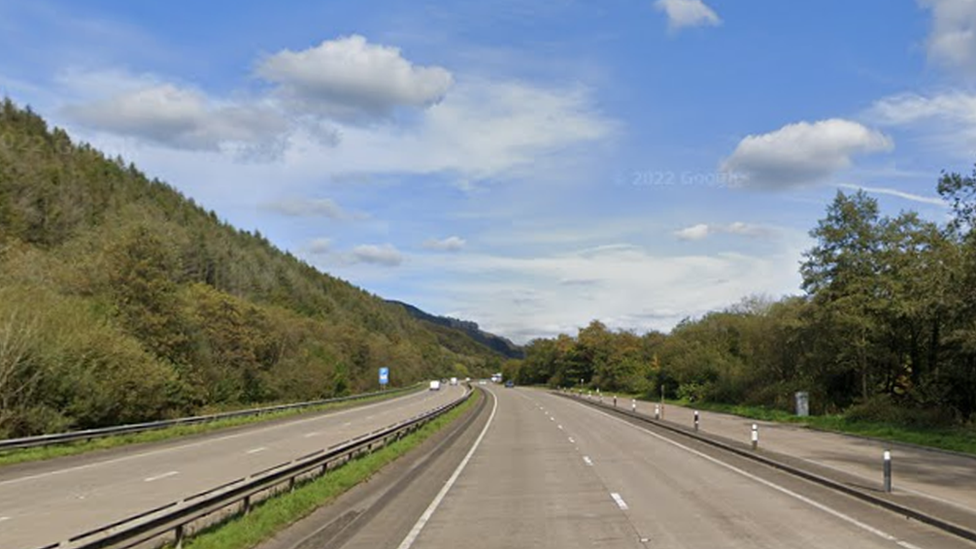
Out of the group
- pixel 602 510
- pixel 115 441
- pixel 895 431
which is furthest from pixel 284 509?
pixel 895 431

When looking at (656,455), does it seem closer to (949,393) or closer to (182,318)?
(949,393)

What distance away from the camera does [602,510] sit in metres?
13.9

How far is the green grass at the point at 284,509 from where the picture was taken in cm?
1077

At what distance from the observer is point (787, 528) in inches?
464

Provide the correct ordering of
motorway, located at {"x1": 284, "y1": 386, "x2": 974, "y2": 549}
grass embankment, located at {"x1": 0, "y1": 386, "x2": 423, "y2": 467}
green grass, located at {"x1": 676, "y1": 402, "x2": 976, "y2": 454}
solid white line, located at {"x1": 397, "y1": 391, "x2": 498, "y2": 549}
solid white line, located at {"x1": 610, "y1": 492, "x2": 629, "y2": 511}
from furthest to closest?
green grass, located at {"x1": 676, "y1": 402, "x2": 976, "y2": 454} → grass embankment, located at {"x1": 0, "y1": 386, "x2": 423, "y2": 467} → solid white line, located at {"x1": 610, "y1": 492, "x2": 629, "y2": 511} → solid white line, located at {"x1": 397, "y1": 391, "x2": 498, "y2": 549} → motorway, located at {"x1": 284, "y1": 386, "x2": 974, "y2": 549}

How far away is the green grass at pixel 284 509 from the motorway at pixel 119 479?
91.7 inches

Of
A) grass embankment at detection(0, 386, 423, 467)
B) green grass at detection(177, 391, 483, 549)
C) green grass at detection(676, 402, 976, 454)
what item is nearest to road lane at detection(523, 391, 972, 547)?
green grass at detection(177, 391, 483, 549)

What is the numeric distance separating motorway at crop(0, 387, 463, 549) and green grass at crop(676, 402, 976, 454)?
2306cm

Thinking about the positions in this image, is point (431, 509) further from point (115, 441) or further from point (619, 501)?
point (115, 441)

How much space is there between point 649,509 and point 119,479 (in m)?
13.8

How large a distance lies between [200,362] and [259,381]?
18.2 metres

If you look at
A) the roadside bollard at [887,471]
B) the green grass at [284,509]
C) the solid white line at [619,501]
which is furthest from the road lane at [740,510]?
the green grass at [284,509]

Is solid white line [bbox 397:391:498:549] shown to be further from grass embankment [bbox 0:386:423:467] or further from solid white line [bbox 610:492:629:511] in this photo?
grass embankment [bbox 0:386:423:467]

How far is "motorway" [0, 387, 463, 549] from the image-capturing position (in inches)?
516
